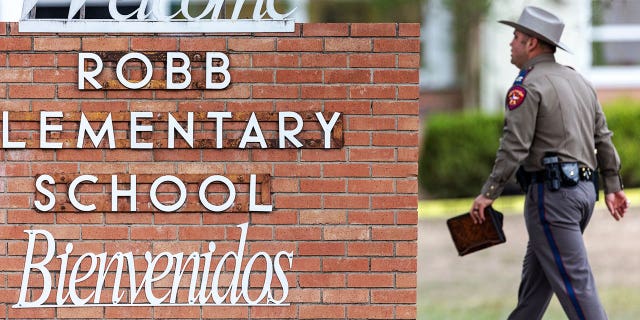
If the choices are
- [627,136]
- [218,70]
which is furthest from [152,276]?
[627,136]

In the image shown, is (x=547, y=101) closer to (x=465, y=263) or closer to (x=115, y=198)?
(x=115, y=198)

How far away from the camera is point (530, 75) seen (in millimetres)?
5965

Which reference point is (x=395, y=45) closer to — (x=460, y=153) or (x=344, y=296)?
(x=344, y=296)

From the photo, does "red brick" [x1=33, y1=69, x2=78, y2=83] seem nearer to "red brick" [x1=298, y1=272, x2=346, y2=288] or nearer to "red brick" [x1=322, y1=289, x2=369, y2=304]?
"red brick" [x1=298, y1=272, x2=346, y2=288]

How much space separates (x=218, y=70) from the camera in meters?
5.61

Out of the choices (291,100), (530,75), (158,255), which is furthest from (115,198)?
(530,75)

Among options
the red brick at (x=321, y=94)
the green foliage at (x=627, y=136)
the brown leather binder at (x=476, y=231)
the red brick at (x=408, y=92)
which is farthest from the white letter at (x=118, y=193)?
the green foliage at (x=627, y=136)

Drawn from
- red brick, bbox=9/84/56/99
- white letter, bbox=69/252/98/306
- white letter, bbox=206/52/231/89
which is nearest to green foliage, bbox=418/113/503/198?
white letter, bbox=206/52/231/89

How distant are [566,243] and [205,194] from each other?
1.72 metres

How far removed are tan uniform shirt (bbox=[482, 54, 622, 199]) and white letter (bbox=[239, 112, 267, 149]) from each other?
46.0 inches

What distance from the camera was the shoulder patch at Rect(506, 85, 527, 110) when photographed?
5.87 m

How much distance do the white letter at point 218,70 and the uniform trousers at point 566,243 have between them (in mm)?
1579

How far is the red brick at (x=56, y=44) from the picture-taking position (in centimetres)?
561

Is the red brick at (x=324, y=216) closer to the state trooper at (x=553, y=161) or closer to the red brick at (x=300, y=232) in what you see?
the red brick at (x=300, y=232)
